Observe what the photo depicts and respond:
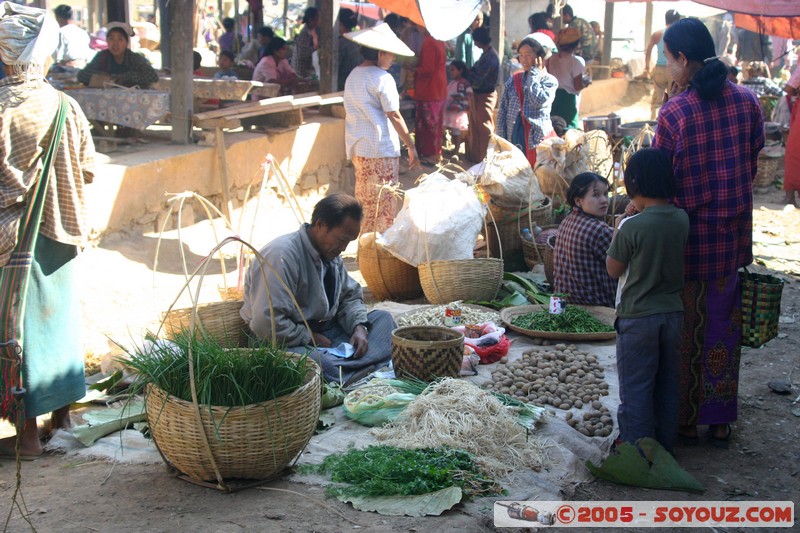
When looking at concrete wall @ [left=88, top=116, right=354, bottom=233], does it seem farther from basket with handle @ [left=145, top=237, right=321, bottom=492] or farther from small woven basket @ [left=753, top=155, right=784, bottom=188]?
small woven basket @ [left=753, top=155, right=784, bottom=188]

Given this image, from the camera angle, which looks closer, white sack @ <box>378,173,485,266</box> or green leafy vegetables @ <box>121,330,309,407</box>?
green leafy vegetables @ <box>121,330,309,407</box>

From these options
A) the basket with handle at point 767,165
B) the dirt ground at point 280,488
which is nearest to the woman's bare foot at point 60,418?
the dirt ground at point 280,488

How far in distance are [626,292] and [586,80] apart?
644 cm

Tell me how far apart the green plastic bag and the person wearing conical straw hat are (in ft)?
11.6

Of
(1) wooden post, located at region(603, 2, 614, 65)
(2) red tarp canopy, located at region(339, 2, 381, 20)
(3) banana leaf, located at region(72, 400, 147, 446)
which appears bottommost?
(3) banana leaf, located at region(72, 400, 147, 446)

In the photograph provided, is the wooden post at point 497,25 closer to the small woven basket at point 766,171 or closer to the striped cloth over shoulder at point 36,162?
the small woven basket at point 766,171

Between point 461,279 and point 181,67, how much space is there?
12.4 feet

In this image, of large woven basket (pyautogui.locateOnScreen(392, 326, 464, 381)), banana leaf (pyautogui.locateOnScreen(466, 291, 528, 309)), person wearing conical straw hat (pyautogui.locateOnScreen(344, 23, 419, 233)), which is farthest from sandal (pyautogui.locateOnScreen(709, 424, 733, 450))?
person wearing conical straw hat (pyautogui.locateOnScreen(344, 23, 419, 233))

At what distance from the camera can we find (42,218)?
3.35 meters

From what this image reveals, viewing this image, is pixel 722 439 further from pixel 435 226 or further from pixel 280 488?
pixel 435 226

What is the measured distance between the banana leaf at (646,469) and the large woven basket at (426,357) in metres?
0.85

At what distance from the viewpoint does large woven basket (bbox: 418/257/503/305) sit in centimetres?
553

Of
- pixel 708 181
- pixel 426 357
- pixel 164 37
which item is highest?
pixel 164 37

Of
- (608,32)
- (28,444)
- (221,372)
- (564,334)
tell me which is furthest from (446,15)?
(608,32)
